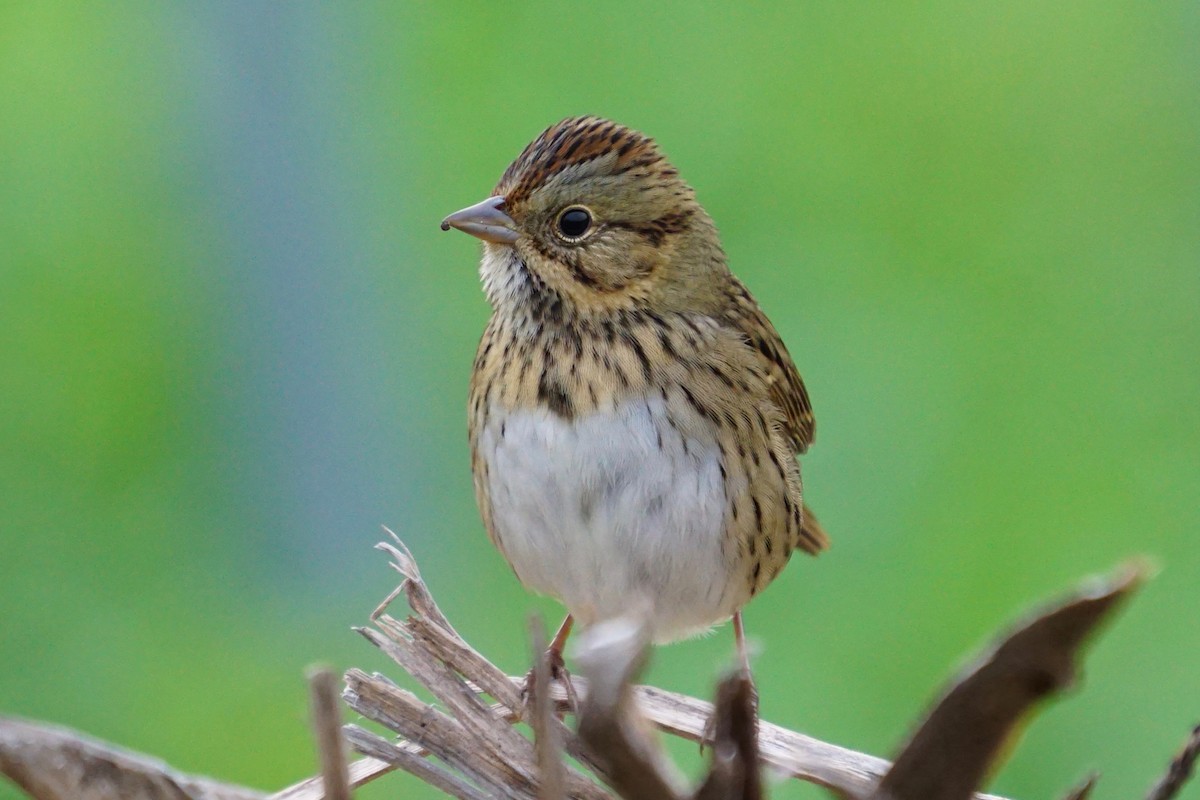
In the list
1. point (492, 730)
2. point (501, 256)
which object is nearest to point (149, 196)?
point (501, 256)

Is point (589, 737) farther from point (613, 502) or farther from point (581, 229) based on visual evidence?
point (581, 229)

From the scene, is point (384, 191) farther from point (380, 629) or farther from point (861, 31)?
point (380, 629)

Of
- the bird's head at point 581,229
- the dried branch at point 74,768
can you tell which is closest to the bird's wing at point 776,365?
the bird's head at point 581,229

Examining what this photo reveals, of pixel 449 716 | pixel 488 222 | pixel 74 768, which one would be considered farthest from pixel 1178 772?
pixel 488 222

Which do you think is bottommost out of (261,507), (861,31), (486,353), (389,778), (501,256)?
(389,778)

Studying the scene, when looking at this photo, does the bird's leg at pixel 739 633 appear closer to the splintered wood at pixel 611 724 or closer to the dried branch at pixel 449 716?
the splintered wood at pixel 611 724

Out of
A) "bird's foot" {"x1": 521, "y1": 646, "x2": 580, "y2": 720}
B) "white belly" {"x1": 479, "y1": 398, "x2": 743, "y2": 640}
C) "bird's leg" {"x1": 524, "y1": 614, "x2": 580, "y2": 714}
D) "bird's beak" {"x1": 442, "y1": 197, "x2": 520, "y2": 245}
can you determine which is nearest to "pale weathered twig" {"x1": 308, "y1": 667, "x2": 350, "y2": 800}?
"bird's leg" {"x1": 524, "y1": 614, "x2": 580, "y2": 714}

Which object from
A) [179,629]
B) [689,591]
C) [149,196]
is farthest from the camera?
[149,196]
